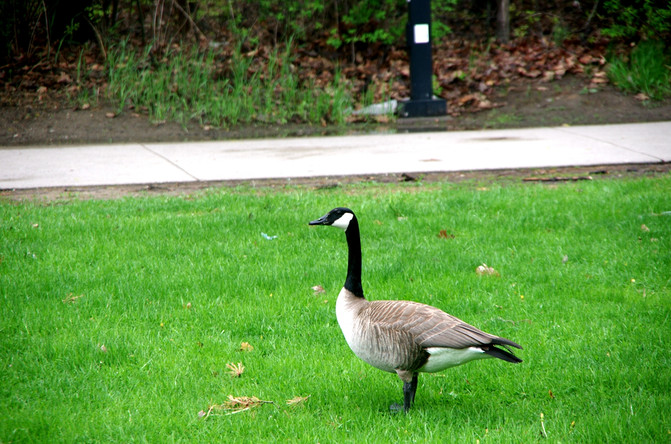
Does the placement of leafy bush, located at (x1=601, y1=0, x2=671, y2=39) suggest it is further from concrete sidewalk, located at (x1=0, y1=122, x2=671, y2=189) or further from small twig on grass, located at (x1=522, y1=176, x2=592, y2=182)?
small twig on grass, located at (x1=522, y1=176, x2=592, y2=182)

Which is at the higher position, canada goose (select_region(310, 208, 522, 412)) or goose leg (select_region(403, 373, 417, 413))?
canada goose (select_region(310, 208, 522, 412))

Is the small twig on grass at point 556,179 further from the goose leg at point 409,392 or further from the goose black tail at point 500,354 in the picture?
the goose black tail at point 500,354

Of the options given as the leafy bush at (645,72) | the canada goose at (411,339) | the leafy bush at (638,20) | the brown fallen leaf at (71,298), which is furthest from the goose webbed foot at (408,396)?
the leafy bush at (645,72)

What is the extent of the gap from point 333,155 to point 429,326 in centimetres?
637

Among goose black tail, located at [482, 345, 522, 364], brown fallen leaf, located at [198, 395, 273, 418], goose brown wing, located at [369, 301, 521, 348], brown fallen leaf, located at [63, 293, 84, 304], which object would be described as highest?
goose brown wing, located at [369, 301, 521, 348]

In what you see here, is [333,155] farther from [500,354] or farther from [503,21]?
[503,21]

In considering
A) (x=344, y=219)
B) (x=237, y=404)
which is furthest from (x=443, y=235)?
(x=237, y=404)

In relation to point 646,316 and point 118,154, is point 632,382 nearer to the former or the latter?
point 646,316

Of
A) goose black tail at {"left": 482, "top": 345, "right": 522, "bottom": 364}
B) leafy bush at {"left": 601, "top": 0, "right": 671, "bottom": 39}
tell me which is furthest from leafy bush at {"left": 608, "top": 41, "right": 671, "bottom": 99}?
goose black tail at {"left": 482, "top": 345, "right": 522, "bottom": 364}

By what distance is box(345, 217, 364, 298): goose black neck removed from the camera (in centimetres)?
363

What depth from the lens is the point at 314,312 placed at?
450 cm

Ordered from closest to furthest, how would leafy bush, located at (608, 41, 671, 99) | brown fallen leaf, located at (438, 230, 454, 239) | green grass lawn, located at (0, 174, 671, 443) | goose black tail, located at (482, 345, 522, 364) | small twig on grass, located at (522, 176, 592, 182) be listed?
goose black tail, located at (482, 345, 522, 364) → green grass lawn, located at (0, 174, 671, 443) → brown fallen leaf, located at (438, 230, 454, 239) → small twig on grass, located at (522, 176, 592, 182) → leafy bush, located at (608, 41, 671, 99)

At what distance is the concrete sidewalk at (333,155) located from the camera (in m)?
8.27

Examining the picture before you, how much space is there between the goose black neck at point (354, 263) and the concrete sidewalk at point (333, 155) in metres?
4.48
